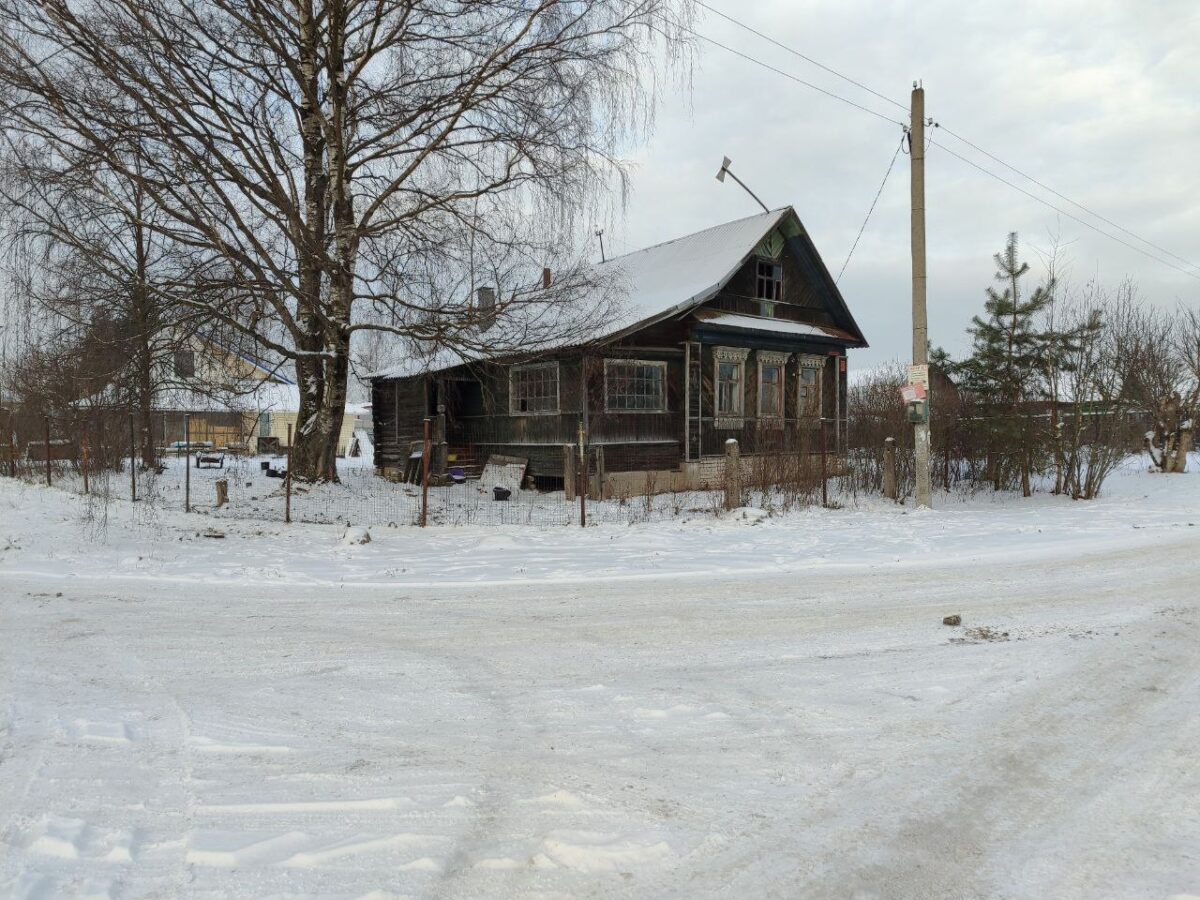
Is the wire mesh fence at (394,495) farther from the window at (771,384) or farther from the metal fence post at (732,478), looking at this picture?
the window at (771,384)

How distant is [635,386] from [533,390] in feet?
9.11

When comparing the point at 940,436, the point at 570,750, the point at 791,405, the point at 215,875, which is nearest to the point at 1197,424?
the point at 940,436

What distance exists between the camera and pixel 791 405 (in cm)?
2217

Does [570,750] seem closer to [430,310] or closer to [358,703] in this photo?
[358,703]

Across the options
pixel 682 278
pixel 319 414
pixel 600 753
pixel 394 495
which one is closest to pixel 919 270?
pixel 682 278

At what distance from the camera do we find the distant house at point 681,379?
18.2 metres

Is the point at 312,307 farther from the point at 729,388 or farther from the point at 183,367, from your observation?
the point at 729,388

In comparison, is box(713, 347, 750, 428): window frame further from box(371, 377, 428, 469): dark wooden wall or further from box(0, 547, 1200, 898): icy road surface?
box(0, 547, 1200, 898): icy road surface

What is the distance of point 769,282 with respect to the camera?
22.0 m

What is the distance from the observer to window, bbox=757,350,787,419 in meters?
21.4

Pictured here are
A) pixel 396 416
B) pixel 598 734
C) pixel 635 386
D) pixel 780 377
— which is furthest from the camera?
pixel 396 416

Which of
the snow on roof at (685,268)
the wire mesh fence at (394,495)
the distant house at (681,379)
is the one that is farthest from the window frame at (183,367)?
the snow on roof at (685,268)

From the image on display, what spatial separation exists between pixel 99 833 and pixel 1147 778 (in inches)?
173

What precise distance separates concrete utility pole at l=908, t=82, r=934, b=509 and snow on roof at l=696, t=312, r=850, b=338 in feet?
20.1
